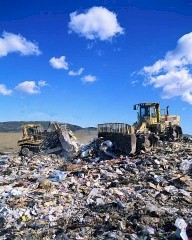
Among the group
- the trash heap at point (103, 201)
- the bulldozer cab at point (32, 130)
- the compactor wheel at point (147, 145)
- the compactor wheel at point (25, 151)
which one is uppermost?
the bulldozer cab at point (32, 130)

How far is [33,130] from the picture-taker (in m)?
24.1

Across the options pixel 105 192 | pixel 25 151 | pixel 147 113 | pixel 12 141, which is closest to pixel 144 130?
pixel 147 113

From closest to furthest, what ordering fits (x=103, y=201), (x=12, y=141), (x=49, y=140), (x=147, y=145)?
(x=103, y=201) → (x=147, y=145) → (x=49, y=140) → (x=12, y=141)

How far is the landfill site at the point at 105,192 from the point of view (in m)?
7.89

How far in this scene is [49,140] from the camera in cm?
2148

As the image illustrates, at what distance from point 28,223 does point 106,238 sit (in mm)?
1988

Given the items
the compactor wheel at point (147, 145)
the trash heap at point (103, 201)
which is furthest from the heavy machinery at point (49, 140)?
the trash heap at point (103, 201)

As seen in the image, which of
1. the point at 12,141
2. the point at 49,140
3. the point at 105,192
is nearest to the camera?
the point at 105,192

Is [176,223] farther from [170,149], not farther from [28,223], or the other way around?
[170,149]

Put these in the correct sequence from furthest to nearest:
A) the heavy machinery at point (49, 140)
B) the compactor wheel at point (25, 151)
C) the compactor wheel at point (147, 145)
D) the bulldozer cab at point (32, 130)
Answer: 1. the bulldozer cab at point (32, 130)
2. the compactor wheel at point (25, 151)
3. the heavy machinery at point (49, 140)
4. the compactor wheel at point (147, 145)

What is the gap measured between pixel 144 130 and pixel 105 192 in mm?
9479

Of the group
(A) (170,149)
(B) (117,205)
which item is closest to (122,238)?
(B) (117,205)

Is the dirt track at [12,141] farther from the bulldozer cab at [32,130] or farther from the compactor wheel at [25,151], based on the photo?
the compactor wheel at [25,151]

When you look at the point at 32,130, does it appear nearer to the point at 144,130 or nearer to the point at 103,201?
the point at 144,130
